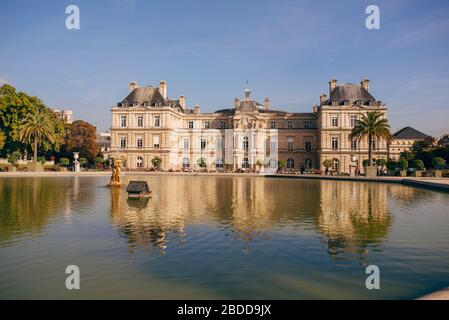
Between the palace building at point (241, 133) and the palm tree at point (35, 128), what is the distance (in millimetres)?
13197

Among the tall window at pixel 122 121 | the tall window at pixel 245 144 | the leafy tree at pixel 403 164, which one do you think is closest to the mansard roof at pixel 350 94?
the tall window at pixel 245 144

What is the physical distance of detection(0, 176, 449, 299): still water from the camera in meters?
8.62

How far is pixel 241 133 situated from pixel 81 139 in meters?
31.6

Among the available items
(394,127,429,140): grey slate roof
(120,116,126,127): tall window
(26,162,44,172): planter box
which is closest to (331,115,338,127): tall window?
(394,127,429,140): grey slate roof

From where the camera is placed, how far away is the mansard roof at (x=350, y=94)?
73.6 metres

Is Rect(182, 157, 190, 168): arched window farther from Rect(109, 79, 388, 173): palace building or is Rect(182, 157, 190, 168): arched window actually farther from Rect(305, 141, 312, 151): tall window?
Rect(305, 141, 312, 151): tall window

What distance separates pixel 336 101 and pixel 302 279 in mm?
68796

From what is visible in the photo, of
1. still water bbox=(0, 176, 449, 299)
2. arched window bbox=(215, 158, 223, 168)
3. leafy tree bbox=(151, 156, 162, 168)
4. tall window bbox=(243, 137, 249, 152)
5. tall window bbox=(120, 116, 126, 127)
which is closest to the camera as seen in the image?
still water bbox=(0, 176, 449, 299)

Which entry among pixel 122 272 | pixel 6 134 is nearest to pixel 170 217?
pixel 122 272

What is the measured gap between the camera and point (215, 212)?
1881cm

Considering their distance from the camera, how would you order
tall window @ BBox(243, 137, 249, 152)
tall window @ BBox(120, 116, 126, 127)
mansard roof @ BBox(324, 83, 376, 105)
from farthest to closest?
tall window @ BBox(243, 137, 249, 152)
tall window @ BBox(120, 116, 126, 127)
mansard roof @ BBox(324, 83, 376, 105)

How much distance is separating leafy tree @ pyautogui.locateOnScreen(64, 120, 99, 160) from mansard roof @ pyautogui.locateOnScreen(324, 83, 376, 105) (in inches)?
1829

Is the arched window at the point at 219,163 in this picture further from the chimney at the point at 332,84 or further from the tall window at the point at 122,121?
the chimney at the point at 332,84
